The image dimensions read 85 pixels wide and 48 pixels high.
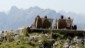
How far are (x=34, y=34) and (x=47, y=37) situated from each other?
127 inches

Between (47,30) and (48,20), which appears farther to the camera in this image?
(48,20)

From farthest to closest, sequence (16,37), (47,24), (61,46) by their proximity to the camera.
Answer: (47,24), (16,37), (61,46)

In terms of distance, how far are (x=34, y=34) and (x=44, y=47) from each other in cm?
505

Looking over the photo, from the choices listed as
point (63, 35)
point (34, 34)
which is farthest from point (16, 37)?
point (63, 35)

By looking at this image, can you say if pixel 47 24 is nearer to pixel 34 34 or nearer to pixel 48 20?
pixel 48 20

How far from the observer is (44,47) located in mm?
66750

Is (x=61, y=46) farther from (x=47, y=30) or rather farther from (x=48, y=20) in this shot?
(x=48, y=20)

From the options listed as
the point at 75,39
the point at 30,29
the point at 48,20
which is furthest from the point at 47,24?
the point at 75,39

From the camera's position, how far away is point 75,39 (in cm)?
6844

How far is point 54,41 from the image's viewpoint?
67500 mm

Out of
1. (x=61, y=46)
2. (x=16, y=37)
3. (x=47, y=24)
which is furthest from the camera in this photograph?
(x=47, y=24)

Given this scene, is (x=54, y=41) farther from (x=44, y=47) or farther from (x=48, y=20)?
(x=48, y=20)

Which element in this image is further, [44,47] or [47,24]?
[47,24]

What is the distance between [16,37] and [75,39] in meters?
9.74
